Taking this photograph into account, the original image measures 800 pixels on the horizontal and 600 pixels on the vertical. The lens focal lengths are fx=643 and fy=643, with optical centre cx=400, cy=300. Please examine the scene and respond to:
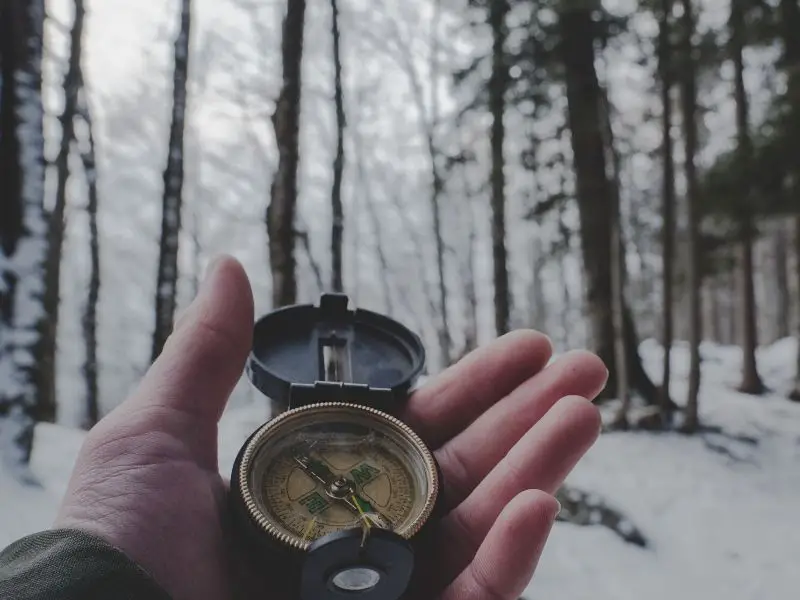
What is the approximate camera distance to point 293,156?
6.18 metres

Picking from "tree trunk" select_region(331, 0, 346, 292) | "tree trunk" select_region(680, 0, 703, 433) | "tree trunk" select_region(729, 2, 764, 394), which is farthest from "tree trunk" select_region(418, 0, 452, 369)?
"tree trunk" select_region(680, 0, 703, 433)

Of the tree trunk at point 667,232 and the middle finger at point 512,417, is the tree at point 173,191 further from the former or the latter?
the middle finger at point 512,417

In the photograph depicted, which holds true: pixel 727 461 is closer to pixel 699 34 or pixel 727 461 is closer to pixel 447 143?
pixel 699 34

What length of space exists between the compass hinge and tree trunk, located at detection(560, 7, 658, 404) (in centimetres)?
608

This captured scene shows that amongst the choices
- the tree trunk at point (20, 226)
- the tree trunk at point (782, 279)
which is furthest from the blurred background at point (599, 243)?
the tree trunk at point (782, 279)

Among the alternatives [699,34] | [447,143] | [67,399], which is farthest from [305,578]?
[67,399]

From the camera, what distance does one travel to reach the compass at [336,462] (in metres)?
1.37

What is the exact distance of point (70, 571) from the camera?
132 cm

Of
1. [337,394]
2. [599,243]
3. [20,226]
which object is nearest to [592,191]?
[599,243]

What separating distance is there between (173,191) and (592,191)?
4.95 meters

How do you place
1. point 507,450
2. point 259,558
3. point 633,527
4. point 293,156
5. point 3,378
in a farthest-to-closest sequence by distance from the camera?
point 293,156
point 633,527
point 3,378
point 507,450
point 259,558

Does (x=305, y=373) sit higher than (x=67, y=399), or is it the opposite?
(x=305, y=373)

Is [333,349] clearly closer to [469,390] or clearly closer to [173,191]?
[469,390]

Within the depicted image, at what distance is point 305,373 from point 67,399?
30041 millimetres
